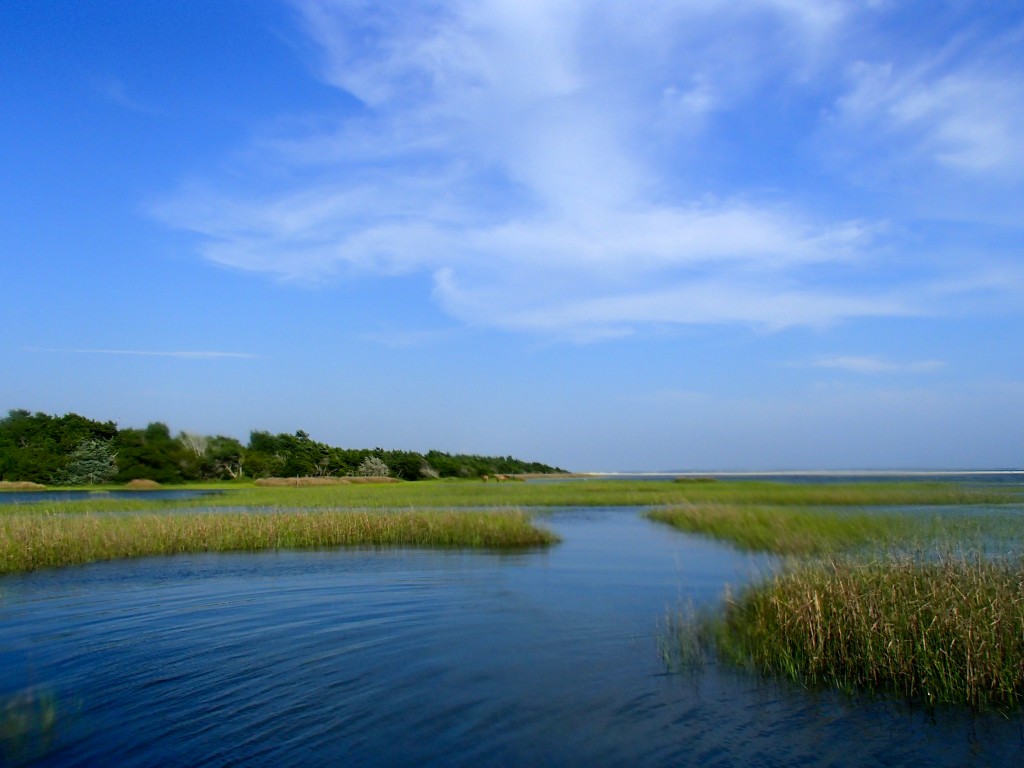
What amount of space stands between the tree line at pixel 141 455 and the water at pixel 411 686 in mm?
58626

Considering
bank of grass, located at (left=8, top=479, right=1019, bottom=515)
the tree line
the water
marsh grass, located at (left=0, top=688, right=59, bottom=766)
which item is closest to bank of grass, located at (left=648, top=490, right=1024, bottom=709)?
the water

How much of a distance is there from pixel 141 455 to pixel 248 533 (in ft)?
178

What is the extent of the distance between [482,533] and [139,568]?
11542 mm

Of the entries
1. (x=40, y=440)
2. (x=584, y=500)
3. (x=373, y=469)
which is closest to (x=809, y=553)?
(x=584, y=500)

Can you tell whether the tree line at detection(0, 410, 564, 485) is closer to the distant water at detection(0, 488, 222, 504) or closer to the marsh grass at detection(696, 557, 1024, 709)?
the distant water at detection(0, 488, 222, 504)

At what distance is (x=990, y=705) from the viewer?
8805 millimetres

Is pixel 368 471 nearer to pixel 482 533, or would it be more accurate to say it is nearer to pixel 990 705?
pixel 482 533

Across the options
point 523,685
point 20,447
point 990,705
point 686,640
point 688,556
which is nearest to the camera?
point 990,705

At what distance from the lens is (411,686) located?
10227 millimetres

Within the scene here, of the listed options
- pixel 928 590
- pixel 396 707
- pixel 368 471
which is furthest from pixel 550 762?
pixel 368 471

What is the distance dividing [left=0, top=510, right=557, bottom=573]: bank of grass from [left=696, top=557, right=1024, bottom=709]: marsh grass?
14.7 metres

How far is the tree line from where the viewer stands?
69688 mm

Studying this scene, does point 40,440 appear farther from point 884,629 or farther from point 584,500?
point 884,629

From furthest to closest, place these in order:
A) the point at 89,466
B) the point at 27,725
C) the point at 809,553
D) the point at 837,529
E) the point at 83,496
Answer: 1. the point at 89,466
2. the point at 83,496
3. the point at 837,529
4. the point at 809,553
5. the point at 27,725
